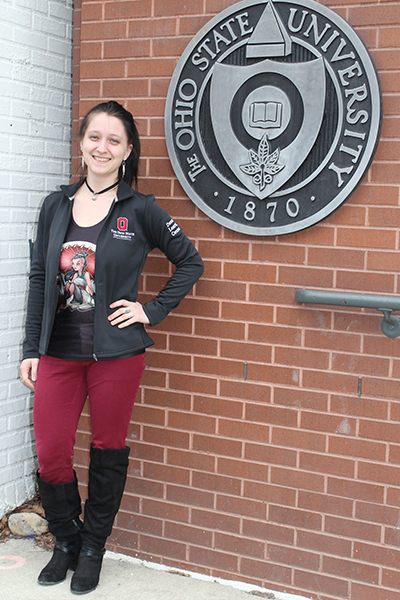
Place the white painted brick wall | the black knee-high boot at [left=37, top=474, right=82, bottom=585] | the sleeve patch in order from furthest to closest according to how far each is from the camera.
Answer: the white painted brick wall, the black knee-high boot at [left=37, top=474, right=82, bottom=585], the sleeve patch

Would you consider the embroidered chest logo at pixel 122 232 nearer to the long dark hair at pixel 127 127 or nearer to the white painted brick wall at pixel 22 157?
the long dark hair at pixel 127 127

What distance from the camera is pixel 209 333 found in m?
2.83

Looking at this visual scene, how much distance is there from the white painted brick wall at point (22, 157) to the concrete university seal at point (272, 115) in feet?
2.75

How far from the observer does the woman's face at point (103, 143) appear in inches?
100

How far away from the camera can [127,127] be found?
8.53 feet

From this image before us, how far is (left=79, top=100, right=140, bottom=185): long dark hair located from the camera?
257 centimetres

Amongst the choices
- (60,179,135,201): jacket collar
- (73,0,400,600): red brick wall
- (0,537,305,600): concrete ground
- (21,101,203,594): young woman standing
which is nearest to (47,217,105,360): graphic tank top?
(21,101,203,594): young woman standing

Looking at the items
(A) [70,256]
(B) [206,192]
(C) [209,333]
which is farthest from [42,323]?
(B) [206,192]

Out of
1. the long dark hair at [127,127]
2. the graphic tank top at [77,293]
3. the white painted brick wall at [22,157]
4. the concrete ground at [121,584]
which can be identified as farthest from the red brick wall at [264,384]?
the graphic tank top at [77,293]

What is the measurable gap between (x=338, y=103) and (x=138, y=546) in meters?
2.23

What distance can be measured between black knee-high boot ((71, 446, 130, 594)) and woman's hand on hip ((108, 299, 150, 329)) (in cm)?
56

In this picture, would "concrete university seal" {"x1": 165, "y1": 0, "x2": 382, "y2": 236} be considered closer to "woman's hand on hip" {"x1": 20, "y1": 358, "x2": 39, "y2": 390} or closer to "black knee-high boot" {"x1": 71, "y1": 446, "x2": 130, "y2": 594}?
"woman's hand on hip" {"x1": 20, "y1": 358, "x2": 39, "y2": 390}

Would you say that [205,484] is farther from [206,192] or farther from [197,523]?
[206,192]

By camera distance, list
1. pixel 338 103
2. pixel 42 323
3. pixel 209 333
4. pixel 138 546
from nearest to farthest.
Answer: pixel 338 103 < pixel 42 323 < pixel 209 333 < pixel 138 546
